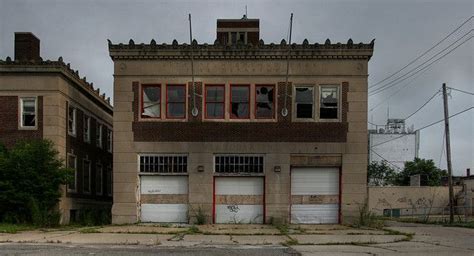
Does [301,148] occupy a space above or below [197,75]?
below

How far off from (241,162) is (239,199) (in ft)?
5.94

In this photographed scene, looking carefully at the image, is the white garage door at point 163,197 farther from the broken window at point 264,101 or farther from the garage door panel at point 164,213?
the broken window at point 264,101

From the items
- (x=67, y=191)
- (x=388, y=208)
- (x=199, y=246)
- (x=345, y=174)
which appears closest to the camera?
(x=199, y=246)

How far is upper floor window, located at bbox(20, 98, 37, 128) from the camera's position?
93.2 feet

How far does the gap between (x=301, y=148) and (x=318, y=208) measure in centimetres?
307

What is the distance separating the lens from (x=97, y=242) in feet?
56.7

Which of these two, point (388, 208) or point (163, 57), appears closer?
point (163, 57)

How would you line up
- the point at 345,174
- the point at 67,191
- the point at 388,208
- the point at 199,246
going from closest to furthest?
the point at 199,246 < the point at 345,174 < the point at 67,191 < the point at 388,208

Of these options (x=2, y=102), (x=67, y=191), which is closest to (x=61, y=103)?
(x=2, y=102)

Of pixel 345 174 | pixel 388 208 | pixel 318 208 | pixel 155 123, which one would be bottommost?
pixel 388 208

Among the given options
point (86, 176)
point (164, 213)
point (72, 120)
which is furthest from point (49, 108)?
point (164, 213)

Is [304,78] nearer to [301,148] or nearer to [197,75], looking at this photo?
[301,148]

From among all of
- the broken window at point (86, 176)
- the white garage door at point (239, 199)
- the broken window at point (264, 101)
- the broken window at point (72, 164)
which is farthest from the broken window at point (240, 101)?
the broken window at point (86, 176)

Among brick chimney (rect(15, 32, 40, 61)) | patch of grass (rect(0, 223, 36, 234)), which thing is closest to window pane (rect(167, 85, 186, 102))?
brick chimney (rect(15, 32, 40, 61))
